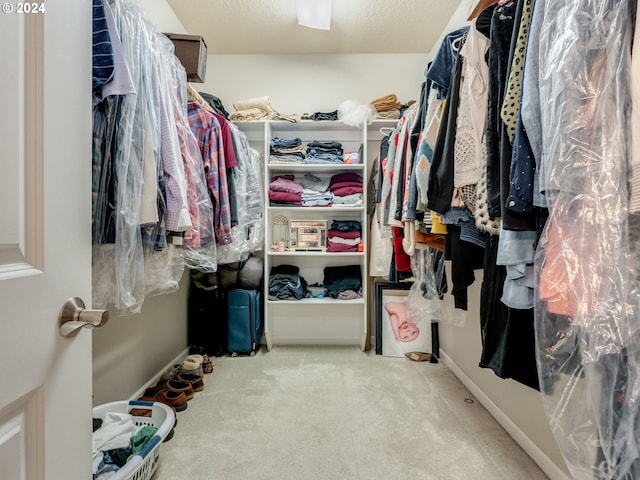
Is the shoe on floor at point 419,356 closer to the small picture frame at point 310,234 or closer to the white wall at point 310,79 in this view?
the small picture frame at point 310,234

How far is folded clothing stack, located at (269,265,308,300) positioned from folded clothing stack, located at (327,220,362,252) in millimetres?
374

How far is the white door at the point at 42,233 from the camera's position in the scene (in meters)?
0.41

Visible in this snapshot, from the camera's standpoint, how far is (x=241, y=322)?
2482 mm

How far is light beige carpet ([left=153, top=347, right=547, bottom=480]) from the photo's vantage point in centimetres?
129

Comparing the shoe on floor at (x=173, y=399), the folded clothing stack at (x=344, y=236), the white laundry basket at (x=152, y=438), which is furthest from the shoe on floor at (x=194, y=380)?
the folded clothing stack at (x=344, y=236)

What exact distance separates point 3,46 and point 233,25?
2.45 metres

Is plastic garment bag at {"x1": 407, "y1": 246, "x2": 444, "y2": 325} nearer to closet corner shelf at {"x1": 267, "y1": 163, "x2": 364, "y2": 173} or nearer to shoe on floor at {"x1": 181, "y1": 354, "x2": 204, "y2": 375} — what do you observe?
closet corner shelf at {"x1": 267, "y1": 163, "x2": 364, "y2": 173}

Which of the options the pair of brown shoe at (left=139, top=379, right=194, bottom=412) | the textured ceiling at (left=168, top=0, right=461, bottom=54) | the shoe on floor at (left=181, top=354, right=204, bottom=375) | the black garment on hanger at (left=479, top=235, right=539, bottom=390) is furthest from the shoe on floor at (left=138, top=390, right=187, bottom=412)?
the textured ceiling at (left=168, top=0, right=461, bottom=54)

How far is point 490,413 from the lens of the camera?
1.70 metres

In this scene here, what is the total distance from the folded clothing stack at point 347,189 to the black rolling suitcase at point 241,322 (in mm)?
1044

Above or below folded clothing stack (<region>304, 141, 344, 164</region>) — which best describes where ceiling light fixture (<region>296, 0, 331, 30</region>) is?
above

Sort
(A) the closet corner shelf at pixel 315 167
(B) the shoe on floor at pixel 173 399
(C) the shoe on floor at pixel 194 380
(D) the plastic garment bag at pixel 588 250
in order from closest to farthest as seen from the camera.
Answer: (D) the plastic garment bag at pixel 588 250
(B) the shoe on floor at pixel 173 399
(C) the shoe on floor at pixel 194 380
(A) the closet corner shelf at pixel 315 167

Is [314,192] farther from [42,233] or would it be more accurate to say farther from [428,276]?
[42,233]

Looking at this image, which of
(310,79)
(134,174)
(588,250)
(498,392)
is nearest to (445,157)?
(588,250)
